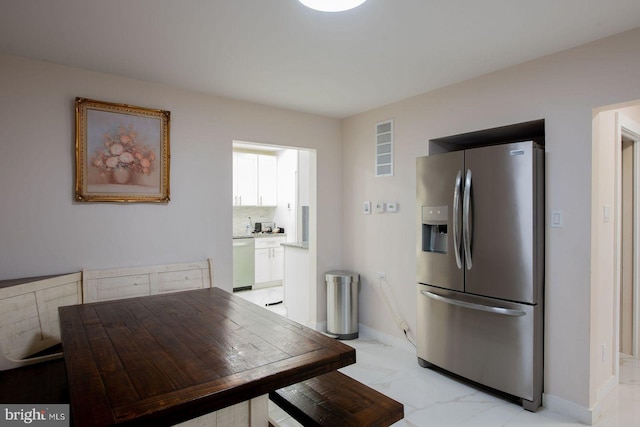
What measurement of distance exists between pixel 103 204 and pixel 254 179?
3.58m

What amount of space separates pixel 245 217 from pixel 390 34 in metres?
5.07

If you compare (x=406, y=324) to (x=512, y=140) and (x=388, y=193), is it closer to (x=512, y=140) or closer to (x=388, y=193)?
(x=388, y=193)

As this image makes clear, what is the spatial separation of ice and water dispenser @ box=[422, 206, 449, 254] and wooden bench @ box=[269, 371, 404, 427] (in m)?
1.55

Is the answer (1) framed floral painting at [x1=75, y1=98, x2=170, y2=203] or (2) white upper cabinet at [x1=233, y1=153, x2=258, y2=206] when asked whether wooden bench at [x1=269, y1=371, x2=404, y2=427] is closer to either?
(1) framed floral painting at [x1=75, y1=98, x2=170, y2=203]

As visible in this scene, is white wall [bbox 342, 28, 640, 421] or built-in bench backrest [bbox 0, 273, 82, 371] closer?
built-in bench backrest [bbox 0, 273, 82, 371]

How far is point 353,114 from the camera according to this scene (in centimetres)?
409

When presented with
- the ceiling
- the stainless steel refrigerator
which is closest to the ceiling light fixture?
the ceiling

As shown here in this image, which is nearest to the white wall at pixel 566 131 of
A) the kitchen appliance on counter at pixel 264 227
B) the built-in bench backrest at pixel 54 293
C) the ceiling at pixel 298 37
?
the ceiling at pixel 298 37

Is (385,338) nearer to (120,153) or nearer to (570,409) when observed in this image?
(570,409)

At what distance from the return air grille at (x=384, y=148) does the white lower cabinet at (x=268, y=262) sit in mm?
2864

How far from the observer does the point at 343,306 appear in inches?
152

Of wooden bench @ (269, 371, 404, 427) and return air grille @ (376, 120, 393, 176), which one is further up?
return air grille @ (376, 120, 393, 176)

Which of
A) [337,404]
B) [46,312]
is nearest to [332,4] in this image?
[337,404]

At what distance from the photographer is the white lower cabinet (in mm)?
6090
